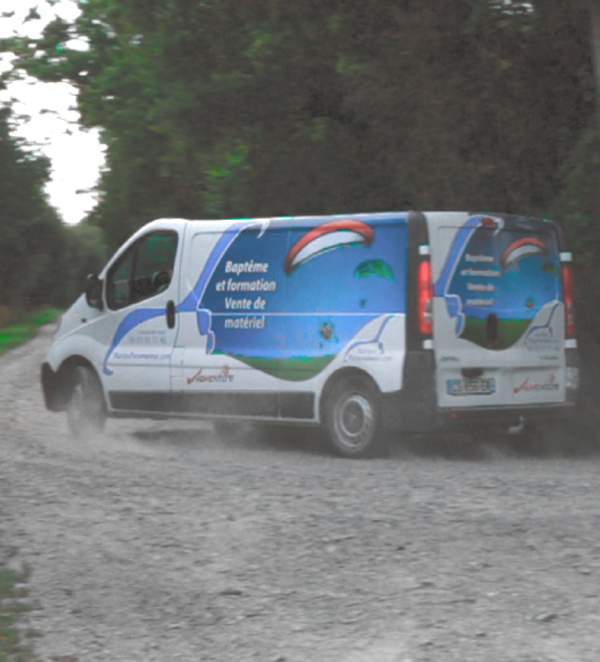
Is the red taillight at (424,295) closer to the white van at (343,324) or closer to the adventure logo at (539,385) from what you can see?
the white van at (343,324)

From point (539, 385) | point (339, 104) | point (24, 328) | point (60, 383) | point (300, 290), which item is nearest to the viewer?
point (300, 290)

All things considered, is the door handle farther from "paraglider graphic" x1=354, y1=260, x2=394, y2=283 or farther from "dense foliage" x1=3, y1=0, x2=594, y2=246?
"dense foliage" x1=3, y1=0, x2=594, y2=246

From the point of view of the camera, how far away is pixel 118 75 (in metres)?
20.9

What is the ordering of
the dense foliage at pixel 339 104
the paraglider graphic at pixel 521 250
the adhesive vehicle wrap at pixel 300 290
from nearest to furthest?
1. the adhesive vehicle wrap at pixel 300 290
2. the paraglider graphic at pixel 521 250
3. the dense foliage at pixel 339 104

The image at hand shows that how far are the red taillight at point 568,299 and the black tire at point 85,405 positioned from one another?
446 centimetres

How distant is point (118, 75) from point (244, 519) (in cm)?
1404

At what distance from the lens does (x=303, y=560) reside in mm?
6938

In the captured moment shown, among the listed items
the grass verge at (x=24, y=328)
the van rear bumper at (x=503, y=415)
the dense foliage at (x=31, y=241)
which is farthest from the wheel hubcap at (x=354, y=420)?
the grass verge at (x=24, y=328)

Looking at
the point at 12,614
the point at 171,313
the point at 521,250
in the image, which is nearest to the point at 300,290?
the point at 171,313

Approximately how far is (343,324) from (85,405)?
3181 mm

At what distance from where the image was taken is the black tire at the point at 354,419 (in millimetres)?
11570

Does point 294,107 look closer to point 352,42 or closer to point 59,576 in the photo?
point 352,42

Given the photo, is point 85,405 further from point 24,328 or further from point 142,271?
point 24,328

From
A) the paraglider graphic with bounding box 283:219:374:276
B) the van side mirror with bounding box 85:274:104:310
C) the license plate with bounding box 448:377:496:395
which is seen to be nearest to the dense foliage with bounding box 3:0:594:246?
the license plate with bounding box 448:377:496:395
